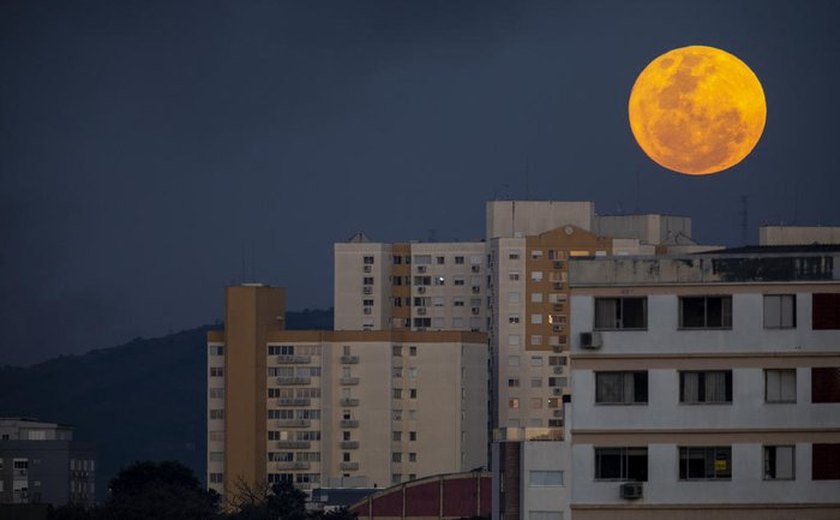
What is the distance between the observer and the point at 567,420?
223 feet

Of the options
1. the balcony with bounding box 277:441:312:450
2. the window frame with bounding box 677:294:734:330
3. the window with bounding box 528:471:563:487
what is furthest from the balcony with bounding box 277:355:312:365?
the window frame with bounding box 677:294:734:330

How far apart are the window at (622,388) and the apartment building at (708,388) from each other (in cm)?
2

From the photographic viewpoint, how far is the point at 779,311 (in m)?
49.5

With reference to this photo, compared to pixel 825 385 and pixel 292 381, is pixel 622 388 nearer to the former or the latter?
pixel 825 385

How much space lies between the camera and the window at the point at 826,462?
160 ft

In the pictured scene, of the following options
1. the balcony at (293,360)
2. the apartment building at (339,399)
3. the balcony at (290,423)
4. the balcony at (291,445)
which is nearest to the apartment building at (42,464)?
the apartment building at (339,399)

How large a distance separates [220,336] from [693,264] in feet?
431

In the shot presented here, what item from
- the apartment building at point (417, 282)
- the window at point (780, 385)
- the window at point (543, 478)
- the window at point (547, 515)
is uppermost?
the apartment building at point (417, 282)

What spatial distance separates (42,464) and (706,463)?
120906 millimetres

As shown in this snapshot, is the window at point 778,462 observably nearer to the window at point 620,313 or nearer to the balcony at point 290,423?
the window at point 620,313

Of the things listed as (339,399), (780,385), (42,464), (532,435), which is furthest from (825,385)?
(339,399)

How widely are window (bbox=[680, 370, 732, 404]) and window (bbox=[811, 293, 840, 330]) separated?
70.6 inches

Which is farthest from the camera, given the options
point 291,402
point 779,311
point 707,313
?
point 291,402

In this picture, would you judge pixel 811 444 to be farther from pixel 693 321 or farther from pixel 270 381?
pixel 270 381
